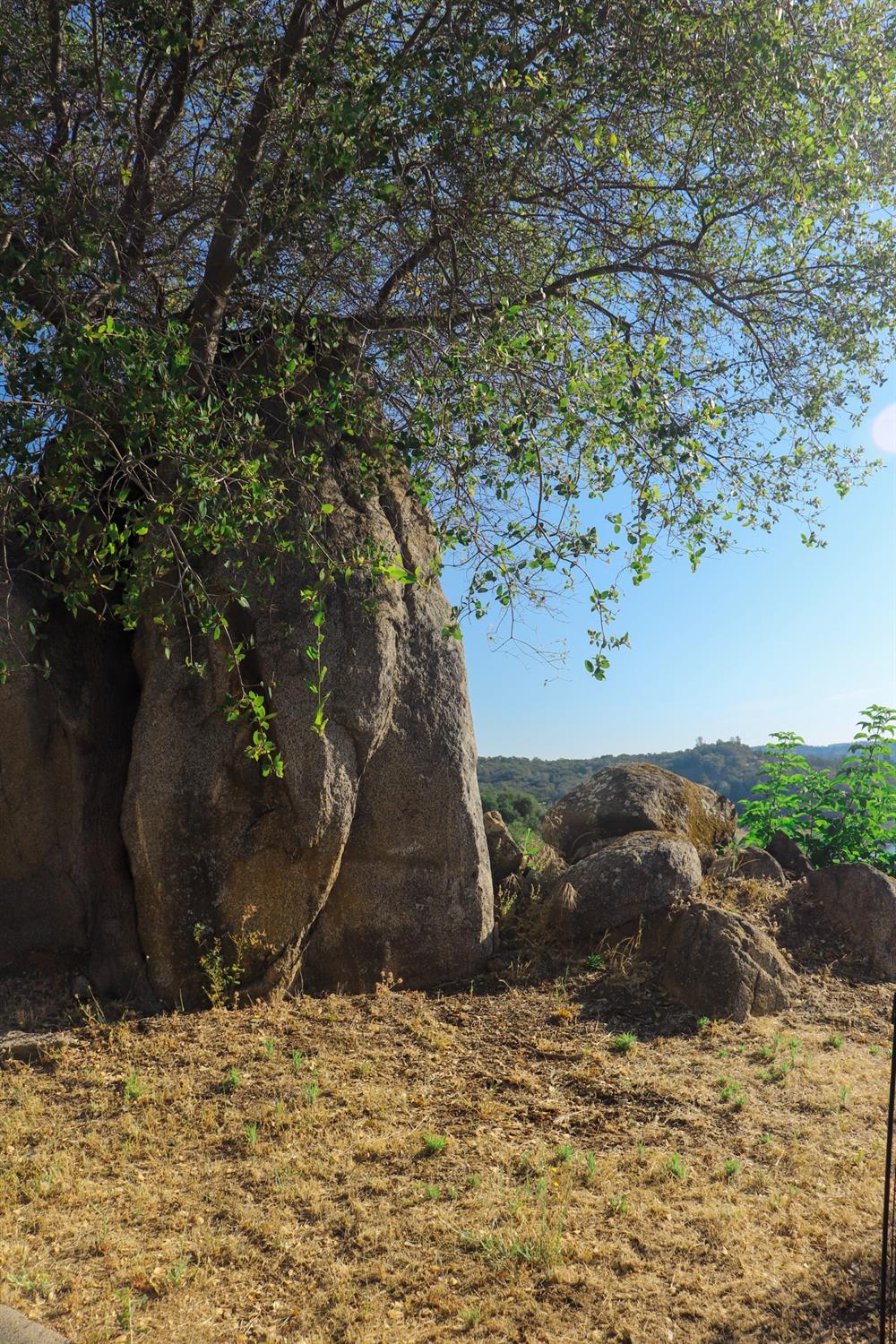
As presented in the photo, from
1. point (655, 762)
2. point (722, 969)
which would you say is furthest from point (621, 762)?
point (722, 969)

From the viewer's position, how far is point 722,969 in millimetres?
8156

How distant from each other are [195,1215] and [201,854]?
3.20 metres

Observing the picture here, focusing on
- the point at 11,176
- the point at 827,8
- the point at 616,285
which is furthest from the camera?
the point at 616,285

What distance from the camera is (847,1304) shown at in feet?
14.3

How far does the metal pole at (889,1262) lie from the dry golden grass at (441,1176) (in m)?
0.09

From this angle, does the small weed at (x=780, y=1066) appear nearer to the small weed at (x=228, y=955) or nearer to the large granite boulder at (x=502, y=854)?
the large granite boulder at (x=502, y=854)

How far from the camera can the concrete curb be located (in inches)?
160

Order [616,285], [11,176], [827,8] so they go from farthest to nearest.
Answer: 1. [616,285]
2. [827,8]
3. [11,176]

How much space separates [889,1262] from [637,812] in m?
6.54

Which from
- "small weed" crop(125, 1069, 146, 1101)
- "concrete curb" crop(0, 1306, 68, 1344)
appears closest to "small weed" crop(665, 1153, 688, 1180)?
"concrete curb" crop(0, 1306, 68, 1344)

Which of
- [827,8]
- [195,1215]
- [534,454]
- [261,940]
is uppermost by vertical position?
[827,8]

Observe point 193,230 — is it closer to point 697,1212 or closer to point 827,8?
point 827,8

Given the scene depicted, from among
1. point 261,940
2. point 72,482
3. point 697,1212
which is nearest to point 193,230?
point 72,482

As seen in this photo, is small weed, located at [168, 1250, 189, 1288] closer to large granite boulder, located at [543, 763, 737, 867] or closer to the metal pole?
the metal pole
